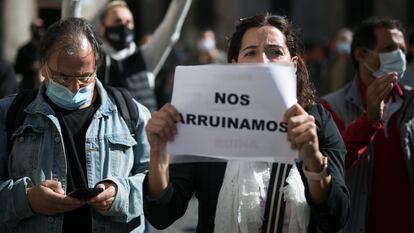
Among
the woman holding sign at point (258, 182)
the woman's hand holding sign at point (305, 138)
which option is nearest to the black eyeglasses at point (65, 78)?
the woman holding sign at point (258, 182)

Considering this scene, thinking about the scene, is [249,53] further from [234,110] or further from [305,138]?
[305,138]

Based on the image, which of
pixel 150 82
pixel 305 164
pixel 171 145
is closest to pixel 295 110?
pixel 305 164

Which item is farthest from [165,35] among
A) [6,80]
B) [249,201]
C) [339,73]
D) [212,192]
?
[339,73]

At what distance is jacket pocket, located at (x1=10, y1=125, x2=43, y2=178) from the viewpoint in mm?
3182

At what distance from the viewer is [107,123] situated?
330cm

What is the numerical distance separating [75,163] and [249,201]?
2.47 ft

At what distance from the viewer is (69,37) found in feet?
10.5

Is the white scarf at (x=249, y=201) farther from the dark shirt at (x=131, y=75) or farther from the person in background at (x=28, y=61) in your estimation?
the person in background at (x=28, y=61)

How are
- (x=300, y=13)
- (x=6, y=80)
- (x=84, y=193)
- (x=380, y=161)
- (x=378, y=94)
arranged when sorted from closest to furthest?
1. (x=84, y=193)
2. (x=378, y=94)
3. (x=380, y=161)
4. (x=6, y=80)
5. (x=300, y=13)

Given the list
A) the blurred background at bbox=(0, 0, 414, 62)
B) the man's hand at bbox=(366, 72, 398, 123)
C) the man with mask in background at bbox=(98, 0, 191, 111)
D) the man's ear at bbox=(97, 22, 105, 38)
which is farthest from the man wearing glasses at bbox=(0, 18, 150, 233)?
the blurred background at bbox=(0, 0, 414, 62)

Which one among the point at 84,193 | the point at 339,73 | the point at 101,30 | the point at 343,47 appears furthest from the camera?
the point at 343,47

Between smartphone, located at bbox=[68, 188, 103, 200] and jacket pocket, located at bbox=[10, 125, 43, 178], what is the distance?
0.71 feet

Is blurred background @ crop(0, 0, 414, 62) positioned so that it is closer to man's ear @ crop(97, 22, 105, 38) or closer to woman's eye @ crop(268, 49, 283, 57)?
man's ear @ crop(97, 22, 105, 38)

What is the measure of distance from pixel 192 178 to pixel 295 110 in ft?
1.88
